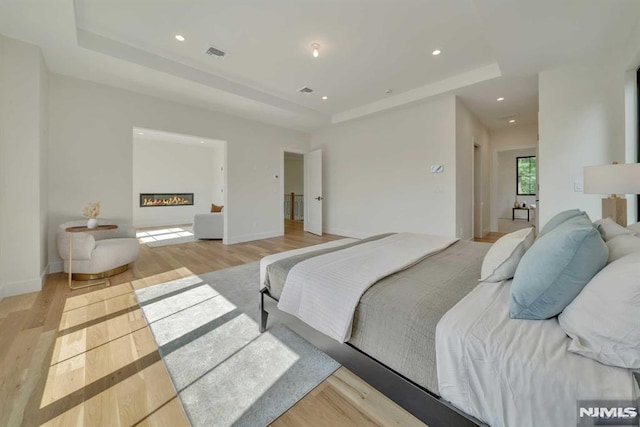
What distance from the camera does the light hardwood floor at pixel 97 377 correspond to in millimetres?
1212

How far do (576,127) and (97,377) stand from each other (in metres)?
5.20

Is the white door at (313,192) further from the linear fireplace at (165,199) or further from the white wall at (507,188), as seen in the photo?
the white wall at (507,188)

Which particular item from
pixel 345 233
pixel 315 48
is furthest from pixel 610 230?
pixel 345 233

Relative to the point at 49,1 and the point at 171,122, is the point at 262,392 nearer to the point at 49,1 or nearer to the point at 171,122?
the point at 49,1

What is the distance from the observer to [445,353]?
3.04ft

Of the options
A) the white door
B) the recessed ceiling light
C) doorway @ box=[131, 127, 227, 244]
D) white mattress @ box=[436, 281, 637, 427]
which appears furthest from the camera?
doorway @ box=[131, 127, 227, 244]

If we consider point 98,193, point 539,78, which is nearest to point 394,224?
point 539,78

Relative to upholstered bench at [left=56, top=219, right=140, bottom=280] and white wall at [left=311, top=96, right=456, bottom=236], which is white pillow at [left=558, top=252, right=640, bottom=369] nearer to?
white wall at [left=311, top=96, right=456, bottom=236]

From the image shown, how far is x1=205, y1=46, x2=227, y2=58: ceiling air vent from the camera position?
3213 millimetres

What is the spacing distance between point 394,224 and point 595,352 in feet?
14.7

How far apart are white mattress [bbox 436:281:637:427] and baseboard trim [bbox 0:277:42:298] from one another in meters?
3.96

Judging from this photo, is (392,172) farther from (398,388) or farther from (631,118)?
(398,388)

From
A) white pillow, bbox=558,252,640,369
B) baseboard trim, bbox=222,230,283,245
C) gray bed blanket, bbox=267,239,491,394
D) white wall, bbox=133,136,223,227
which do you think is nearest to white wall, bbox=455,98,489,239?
gray bed blanket, bbox=267,239,491,394

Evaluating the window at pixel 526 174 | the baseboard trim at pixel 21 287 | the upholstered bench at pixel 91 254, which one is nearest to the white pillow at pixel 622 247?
the upholstered bench at pixel 91 254
